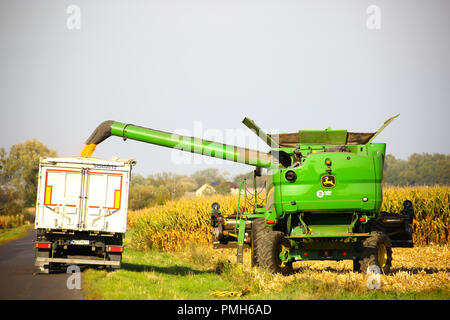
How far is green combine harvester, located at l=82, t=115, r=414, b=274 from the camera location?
12.0 m

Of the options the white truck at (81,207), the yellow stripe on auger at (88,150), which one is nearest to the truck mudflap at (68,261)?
the white truck at (81,207)

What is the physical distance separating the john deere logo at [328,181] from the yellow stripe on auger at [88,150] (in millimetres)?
7643

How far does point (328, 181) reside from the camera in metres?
12.0

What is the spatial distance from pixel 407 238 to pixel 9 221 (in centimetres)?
4438

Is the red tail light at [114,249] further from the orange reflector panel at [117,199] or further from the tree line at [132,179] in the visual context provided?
the tree line at [132,179]

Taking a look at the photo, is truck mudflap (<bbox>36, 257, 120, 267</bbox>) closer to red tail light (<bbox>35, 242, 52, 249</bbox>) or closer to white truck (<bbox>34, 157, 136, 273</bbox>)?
white truck (<bbox>34, 157, 136, 273</bbox>)

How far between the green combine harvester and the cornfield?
8613 mm

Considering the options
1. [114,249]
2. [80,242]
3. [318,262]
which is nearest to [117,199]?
[114,249]

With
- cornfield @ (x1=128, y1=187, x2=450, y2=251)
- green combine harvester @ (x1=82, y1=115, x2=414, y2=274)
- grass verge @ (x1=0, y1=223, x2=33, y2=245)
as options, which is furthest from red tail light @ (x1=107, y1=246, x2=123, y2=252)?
grass verge @ (x1=0, y1=223, x2=33, y2=245)

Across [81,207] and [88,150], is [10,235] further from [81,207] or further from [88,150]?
[81,207]

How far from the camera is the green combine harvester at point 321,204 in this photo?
12.0 m

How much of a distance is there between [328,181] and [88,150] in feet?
25.8
